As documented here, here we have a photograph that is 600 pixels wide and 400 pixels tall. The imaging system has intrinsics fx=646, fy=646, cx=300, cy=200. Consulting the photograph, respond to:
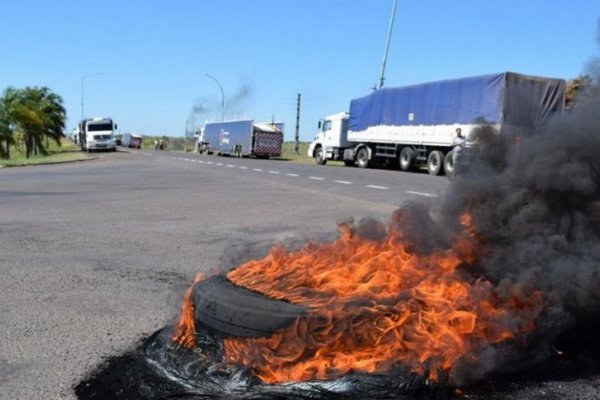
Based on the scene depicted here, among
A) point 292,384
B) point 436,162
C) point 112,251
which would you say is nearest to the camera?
point 292,384

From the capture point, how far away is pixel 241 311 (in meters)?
3.66

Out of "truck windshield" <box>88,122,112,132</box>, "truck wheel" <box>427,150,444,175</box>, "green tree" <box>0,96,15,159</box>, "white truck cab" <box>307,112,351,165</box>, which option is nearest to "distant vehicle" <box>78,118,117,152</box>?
"truck windshield" <box>88,122,112,132</box>

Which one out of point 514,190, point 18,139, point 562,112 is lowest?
point 18,139

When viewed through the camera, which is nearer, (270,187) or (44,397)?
(44,397)

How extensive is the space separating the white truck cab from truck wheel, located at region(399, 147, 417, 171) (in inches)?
296

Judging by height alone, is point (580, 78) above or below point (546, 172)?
above

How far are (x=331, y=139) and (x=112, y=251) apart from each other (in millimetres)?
32302

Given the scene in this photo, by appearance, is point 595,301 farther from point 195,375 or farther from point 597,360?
point 195,375

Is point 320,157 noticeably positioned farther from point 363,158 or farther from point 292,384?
point 292,384

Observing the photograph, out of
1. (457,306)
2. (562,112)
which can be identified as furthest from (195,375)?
(562,112)

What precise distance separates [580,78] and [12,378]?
4.31 metres

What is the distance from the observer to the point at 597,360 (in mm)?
3816

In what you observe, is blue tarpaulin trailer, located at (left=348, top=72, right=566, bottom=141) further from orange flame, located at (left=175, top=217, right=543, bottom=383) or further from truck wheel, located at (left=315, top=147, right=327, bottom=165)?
orange flame, located at (left=175, top=217, right=543, bottom=383)

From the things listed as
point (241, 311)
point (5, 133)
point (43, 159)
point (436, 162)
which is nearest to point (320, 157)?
point (436, 162)
